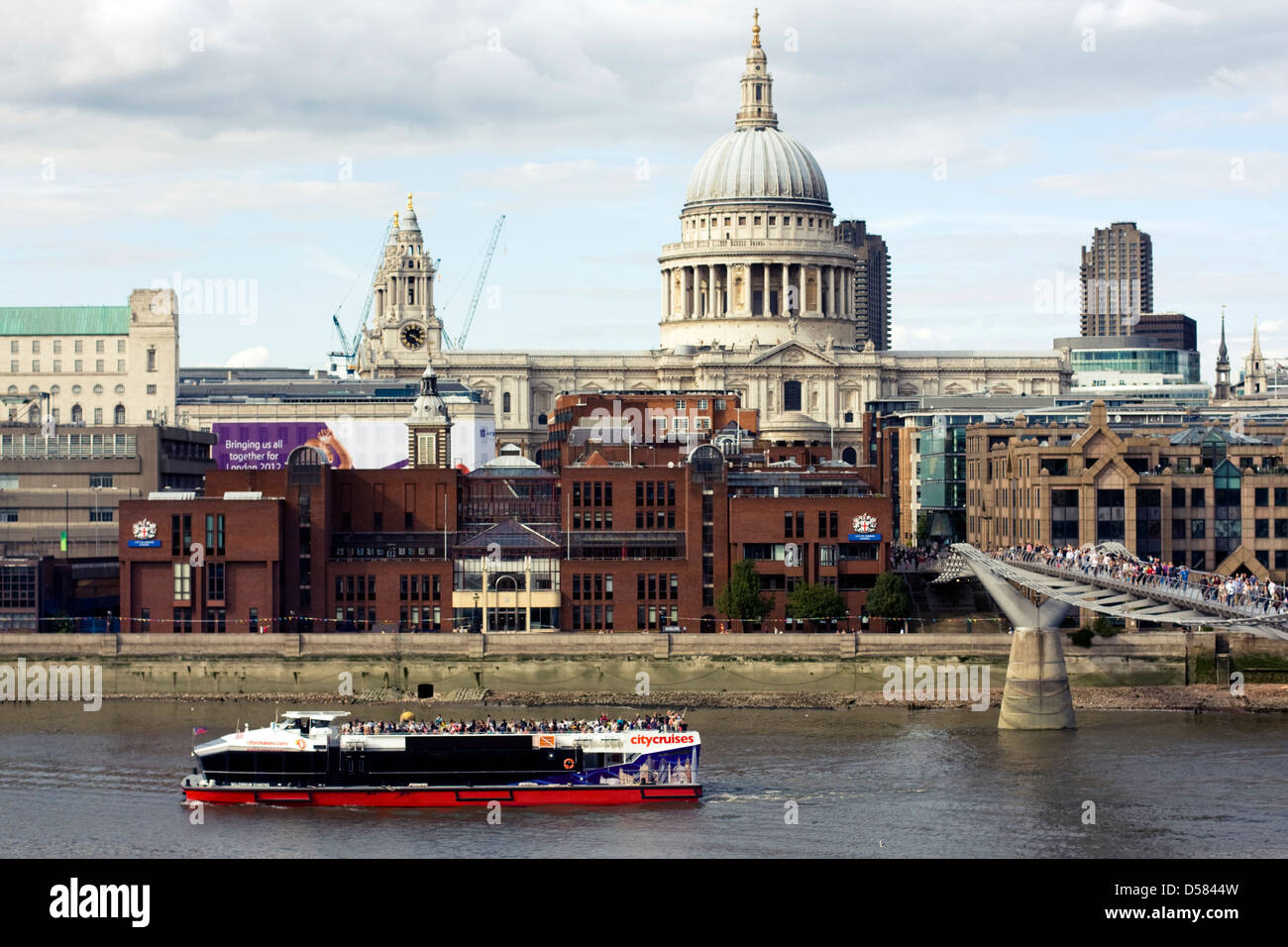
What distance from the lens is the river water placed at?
65312 millimetres

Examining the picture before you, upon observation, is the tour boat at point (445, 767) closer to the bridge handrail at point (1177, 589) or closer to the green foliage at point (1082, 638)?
the bridge handrail at point (1177, 589)

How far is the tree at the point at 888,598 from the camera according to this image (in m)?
103

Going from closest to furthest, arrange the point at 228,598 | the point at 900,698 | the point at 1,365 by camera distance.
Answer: the point at 900,698
the point at 228,598
the point at 1,365

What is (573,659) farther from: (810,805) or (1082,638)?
(810,805)

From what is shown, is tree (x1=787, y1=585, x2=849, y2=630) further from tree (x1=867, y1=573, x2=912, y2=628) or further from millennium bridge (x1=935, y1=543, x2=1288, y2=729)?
millennium bridge (x1=935, y1=543, x2=1288, y2=729)

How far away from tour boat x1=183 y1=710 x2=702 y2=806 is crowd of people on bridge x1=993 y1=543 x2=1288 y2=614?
18.0 meters

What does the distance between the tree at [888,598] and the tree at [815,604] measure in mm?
1284

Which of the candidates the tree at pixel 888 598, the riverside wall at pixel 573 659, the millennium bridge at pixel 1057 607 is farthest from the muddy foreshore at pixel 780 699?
the tree at pixel 888 598

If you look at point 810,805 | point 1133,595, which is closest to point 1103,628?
point 1133,595

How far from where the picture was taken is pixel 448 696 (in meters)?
97.6

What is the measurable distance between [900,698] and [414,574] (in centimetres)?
2180

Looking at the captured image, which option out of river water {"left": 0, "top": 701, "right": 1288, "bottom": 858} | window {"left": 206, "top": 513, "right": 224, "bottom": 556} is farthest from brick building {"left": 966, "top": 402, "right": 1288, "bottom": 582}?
window {"left": 206, "top": 513, "right": 224, "bottom": 556}
